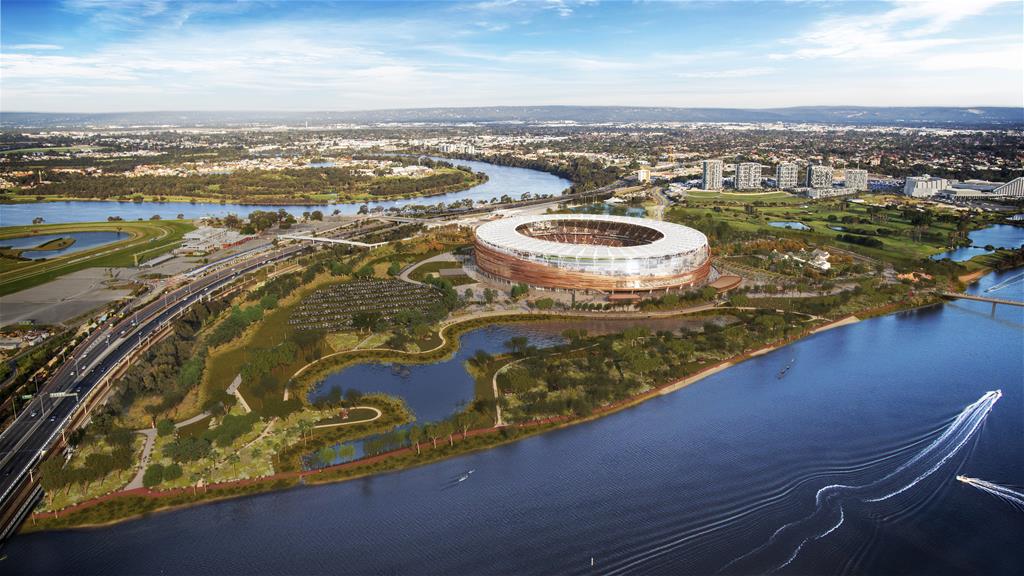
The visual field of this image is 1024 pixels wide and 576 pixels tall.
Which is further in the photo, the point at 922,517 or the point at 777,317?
the point at 777,317

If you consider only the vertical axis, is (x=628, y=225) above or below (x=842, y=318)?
above

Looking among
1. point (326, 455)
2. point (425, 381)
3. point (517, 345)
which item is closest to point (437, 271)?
point (517, 345)

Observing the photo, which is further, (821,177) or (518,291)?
(821,177)

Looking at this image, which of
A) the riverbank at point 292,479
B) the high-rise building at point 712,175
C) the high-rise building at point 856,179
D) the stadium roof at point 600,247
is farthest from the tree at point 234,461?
the high-rise building at point 856,179

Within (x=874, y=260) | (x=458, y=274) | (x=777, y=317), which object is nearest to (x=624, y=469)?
(x=777, y=317)

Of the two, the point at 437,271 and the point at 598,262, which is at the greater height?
the point at 598,262

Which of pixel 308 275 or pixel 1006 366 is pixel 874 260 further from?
pixel 308 275

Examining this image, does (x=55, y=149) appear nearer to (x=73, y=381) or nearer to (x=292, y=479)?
(x=73, y=381)

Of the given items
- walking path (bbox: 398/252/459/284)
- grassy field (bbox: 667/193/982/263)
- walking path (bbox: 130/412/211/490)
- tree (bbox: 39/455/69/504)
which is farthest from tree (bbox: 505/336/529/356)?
grassy field (bbox: 667/193/982/263)
